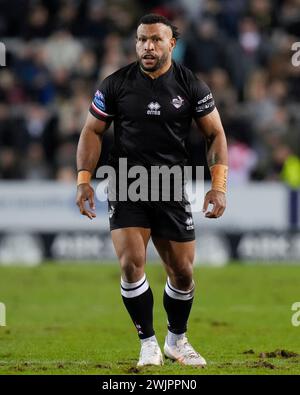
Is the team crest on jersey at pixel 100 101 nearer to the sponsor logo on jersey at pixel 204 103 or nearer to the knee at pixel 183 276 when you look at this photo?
the sponsor logo on jersey at pixel 204 103

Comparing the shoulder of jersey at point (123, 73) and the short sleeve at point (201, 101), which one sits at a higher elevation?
the shoulder of jersey at point (123, 73)

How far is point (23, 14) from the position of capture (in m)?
21.2

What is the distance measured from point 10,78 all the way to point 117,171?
11798 mm

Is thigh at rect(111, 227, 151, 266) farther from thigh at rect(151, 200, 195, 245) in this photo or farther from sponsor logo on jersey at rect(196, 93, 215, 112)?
sponsor logo on jersey at rect(196, 93, 215, 112)

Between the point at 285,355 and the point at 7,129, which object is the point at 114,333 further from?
the point at 7,129

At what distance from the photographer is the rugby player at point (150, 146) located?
816 centimetres

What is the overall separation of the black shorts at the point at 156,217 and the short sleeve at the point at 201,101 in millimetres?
691

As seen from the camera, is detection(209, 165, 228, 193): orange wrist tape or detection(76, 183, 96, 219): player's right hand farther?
detection(209, 165, 228, 193): orange wrist tape

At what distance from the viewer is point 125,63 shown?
62.8 feet

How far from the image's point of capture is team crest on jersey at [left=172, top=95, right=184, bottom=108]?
8.21 meters

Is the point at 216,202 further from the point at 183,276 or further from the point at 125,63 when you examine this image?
the point at 125,63
